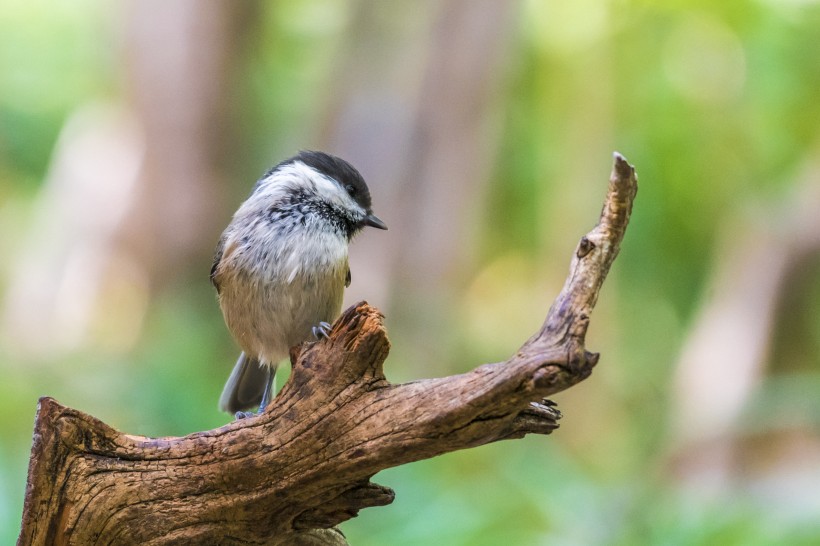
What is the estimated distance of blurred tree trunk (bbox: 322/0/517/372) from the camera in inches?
232

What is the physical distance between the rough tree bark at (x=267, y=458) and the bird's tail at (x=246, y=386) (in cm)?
87

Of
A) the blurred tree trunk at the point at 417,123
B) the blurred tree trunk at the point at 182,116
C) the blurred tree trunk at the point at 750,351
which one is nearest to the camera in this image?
the blurred tree trunk at the point at 750,351

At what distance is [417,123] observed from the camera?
5.96 m

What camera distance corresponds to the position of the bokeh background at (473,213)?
4.73 metres

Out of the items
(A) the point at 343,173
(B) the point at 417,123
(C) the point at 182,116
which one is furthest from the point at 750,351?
(C) the point at 182,116

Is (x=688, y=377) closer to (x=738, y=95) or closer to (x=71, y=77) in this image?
(x=738, y=95)

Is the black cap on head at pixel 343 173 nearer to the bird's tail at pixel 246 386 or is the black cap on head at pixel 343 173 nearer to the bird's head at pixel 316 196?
the bird's head at pixel 316 196

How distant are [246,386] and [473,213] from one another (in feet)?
12.8

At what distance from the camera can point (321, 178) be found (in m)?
2.64

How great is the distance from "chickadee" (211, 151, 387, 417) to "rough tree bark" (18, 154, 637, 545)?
1.63ft

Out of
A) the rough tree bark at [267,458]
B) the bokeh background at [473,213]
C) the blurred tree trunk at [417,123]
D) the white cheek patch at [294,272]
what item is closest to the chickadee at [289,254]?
the white cheek patch at [294,272]

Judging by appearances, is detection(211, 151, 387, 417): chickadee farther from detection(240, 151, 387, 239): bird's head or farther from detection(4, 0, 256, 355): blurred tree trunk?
detection(4, 0, 256, 355): blurred tree trunk

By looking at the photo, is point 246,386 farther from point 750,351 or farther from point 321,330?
point 750,351

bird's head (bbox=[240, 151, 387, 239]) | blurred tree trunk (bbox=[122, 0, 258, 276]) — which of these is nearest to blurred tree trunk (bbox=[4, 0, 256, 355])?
blurred tree trunk (bbox=[122, 0, 258, 276])
